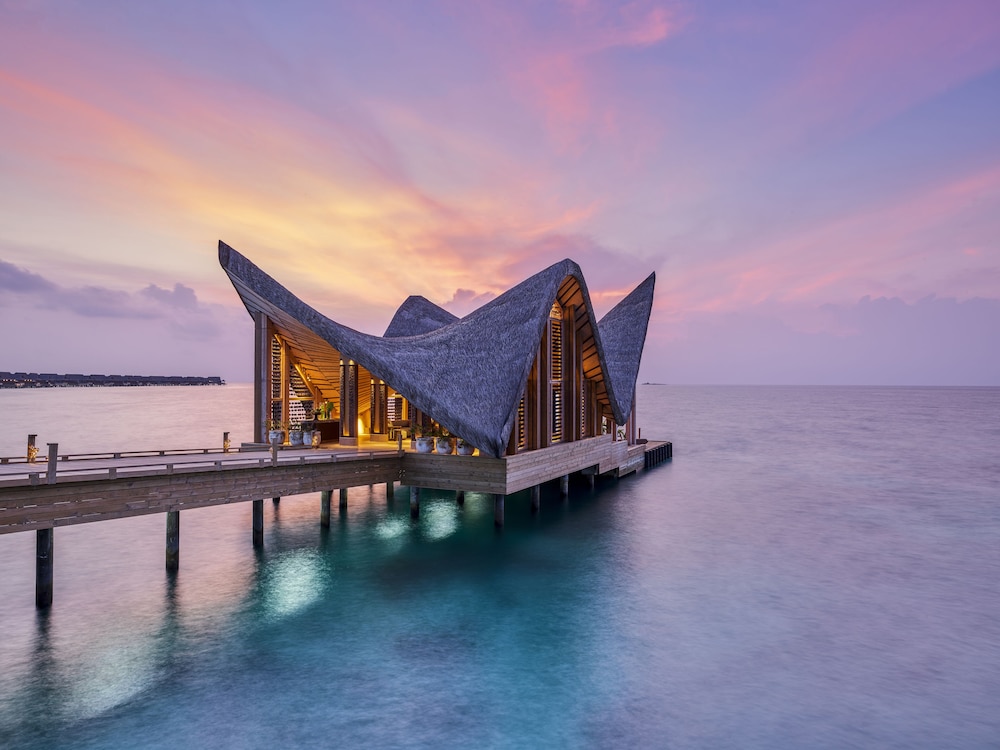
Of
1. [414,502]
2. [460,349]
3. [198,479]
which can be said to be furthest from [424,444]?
[198,479]

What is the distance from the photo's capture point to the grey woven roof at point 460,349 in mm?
19406

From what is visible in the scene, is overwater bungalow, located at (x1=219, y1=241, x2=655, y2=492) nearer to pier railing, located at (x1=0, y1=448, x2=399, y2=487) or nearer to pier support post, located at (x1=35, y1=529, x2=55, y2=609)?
pier railing, located at (x1=0, y1=448, x2=399, y2=487)

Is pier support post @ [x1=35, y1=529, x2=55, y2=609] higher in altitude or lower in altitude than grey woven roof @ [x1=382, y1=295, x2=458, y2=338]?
lower

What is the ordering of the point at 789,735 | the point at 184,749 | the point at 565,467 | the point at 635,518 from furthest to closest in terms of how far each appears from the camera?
the point at 635,518
the point at 565,467
the point at 789,735
the point at 184,749

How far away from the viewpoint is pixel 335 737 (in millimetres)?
10234

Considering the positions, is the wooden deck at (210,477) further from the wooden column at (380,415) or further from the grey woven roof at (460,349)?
the wooden column at (380,415)

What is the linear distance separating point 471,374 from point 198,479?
9699mm

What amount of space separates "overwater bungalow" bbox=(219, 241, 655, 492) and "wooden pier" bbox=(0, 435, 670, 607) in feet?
1.92

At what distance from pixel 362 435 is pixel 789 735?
21995 millimetres

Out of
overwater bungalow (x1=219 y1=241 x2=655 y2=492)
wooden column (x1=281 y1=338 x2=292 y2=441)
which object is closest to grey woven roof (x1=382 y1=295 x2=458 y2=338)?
overwater bungalow (x1=219 y1=241 x2=655 y2=492)

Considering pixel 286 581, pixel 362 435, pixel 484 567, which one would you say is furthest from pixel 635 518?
pixel 286 581

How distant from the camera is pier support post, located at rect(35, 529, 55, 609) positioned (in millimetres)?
14844

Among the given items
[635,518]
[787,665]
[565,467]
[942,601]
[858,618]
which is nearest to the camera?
[787,665]

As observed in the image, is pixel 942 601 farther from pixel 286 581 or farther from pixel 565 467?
pixel 286 581
